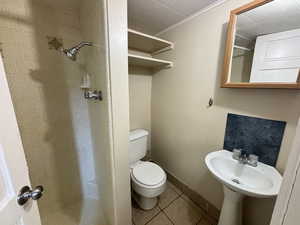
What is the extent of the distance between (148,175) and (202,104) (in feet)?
3.26

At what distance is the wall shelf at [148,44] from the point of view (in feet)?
4.39

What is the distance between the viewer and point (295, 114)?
84cm

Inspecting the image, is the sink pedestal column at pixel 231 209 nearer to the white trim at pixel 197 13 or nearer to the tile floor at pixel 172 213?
the tile floor at pixel 172 213

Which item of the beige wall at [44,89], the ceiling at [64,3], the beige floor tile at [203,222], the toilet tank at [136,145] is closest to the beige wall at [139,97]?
the toilet tank at [136,145]

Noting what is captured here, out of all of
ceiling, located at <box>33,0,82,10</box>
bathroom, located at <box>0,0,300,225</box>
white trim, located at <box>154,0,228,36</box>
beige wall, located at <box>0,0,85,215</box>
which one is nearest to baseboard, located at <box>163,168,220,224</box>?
bathroom, located at <box>0,0,300,225</box>

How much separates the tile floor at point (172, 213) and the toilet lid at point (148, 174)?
0.43 m

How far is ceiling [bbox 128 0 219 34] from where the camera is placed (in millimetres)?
1102

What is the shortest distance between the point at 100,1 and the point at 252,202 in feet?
6.28

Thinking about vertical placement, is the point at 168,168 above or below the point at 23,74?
below

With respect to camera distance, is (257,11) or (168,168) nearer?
(257,11)

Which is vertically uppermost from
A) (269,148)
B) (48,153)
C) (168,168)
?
(269,148)

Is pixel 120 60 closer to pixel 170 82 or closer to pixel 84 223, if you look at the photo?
pixel 170 82

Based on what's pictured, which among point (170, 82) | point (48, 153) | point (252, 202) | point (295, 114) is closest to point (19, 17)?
point (48, 153)

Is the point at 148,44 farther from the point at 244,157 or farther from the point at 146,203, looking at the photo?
the point at 146,203
